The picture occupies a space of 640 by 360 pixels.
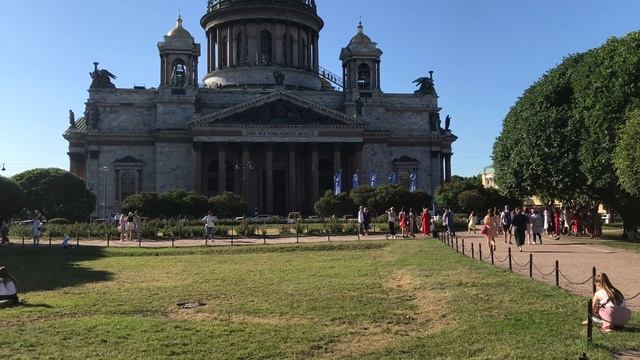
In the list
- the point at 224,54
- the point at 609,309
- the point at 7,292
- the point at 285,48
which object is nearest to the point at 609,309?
the point at 609,309

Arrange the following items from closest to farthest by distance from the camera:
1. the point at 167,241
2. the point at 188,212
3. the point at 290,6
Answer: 1. the point at 167,241
2. the point at 188,212
3. the point at 290,6

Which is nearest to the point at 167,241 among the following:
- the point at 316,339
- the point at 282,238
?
the point at 282,238

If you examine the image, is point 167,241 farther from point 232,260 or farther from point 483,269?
point 483,269

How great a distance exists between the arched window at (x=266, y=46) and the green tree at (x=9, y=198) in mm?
44832

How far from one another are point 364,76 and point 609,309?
2833 inches

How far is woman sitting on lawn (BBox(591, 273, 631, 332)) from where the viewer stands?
12.2m

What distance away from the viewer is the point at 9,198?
145 ft

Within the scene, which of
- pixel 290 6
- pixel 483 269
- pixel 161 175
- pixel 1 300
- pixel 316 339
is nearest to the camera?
pixel 316 339

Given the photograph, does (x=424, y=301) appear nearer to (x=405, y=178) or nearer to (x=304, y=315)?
(x=304, y=315)

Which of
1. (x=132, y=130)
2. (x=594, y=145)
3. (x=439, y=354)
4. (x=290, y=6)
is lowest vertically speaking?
(x=439, y=354)

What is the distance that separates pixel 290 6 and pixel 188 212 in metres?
39.8

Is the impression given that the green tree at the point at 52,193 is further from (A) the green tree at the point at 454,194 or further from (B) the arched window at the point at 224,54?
(A) the green tree at the point at 454,194

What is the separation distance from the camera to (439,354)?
11.4m

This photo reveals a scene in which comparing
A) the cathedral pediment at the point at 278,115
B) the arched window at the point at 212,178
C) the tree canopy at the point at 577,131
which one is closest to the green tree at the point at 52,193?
the cathedral pediment at the point at 278,115
